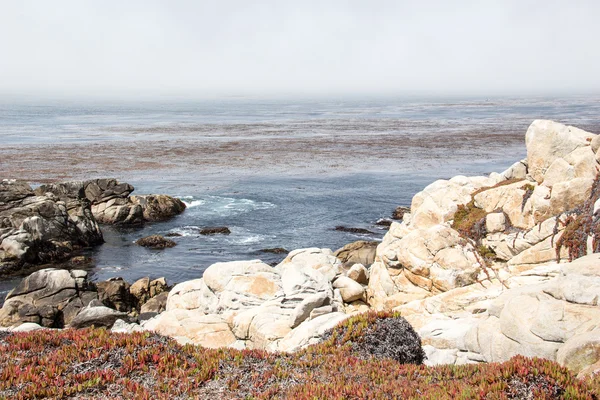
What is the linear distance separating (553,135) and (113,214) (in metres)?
34.4

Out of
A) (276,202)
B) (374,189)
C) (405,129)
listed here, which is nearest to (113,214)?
(276,202)

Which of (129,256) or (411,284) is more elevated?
(411,284)

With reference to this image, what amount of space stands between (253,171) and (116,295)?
124 feet

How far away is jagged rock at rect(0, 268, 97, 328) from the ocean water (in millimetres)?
4654

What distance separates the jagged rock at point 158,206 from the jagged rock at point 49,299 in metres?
16.8

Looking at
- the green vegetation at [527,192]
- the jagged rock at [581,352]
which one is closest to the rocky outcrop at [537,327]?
the jagged rock at [581,352]

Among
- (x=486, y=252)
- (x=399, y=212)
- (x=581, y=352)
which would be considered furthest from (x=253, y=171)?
(x=581, y=352)

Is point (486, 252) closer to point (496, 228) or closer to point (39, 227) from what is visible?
point (496, 228)

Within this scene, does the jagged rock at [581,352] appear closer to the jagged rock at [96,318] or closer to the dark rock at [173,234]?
the jagged rock at [96,318]

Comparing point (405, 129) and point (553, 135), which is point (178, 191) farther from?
point (405, 129)

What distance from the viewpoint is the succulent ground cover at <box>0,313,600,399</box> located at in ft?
29.6

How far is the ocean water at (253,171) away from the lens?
38.8 metres

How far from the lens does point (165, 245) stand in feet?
128

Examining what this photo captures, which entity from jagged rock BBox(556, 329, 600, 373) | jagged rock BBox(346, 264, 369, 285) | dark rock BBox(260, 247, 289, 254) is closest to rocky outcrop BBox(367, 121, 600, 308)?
jagged rock BBox(346, 264, 369, 285)
